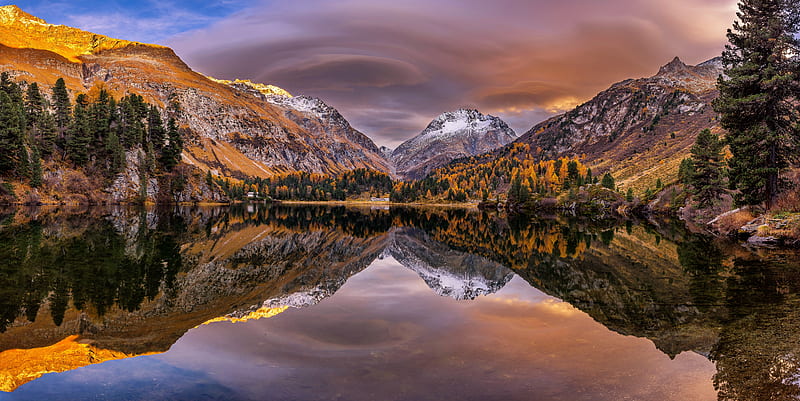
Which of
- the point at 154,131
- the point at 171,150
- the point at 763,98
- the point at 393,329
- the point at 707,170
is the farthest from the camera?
the point at 171,150

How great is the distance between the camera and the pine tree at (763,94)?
1506 inches

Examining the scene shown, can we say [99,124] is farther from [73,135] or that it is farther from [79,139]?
[79,139]

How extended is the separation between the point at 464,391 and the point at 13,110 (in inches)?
4983

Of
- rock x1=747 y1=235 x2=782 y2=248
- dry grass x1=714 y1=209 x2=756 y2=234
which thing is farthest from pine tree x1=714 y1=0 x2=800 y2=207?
rock x1=747 y1=235 x2=782 y2=248

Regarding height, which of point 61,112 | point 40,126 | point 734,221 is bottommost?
point 734,221

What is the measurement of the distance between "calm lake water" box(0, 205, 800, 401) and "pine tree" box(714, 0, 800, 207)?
16714 millimetres

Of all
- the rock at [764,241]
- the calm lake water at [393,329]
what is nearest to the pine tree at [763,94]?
the rock at [764,241]

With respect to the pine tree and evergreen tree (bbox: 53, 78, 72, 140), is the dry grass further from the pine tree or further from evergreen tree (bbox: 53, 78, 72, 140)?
evergreen tree (bbox: 53, 78, 72, 140)

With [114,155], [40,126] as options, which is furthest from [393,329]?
[114,155]

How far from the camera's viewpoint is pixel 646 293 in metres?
18.5

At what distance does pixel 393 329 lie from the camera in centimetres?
1377

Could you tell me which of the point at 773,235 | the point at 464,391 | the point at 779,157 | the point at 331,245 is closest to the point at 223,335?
the point at 464,391

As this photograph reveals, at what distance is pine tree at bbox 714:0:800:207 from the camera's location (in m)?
38.2

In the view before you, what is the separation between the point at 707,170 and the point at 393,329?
7172cm
